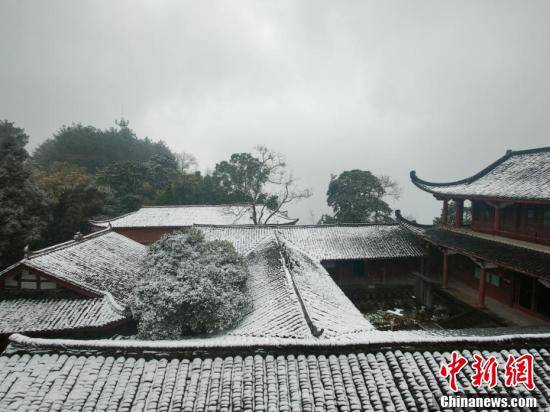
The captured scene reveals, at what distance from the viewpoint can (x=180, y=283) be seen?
1112cm

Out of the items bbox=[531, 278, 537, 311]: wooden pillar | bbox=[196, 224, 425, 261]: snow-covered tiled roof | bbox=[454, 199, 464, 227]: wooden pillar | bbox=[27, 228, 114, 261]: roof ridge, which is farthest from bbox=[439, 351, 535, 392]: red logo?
bbox=[454, 199, 464, 227]: wooden pillar

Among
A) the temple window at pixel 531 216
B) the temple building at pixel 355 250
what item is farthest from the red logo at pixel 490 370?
the temple building at pixel 355 250

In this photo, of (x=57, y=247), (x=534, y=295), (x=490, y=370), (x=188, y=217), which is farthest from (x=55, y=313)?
(x=188, y=217)

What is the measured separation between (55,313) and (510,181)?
19786mm

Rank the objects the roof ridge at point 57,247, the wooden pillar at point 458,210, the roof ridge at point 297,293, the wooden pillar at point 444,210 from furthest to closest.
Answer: the wooden pillar at point 444,210 → the wooden pillar at point 458,210 → the roof ridge at point 57,247 → the roof ridge at point 297,293

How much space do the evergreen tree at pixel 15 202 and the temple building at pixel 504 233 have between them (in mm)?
23328

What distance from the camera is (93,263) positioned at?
1528 cm

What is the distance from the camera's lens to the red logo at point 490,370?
17.9 feet

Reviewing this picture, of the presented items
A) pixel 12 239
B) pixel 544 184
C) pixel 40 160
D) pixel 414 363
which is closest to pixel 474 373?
pixel 414 363

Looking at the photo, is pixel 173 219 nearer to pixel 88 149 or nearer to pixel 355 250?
pixel 355 250

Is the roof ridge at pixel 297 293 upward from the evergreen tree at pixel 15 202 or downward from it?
downward

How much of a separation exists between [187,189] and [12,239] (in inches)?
901

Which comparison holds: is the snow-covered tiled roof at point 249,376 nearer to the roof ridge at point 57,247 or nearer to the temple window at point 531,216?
the roof ridge at point 57,247

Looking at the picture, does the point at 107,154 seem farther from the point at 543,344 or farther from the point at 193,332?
the point at 543,344
